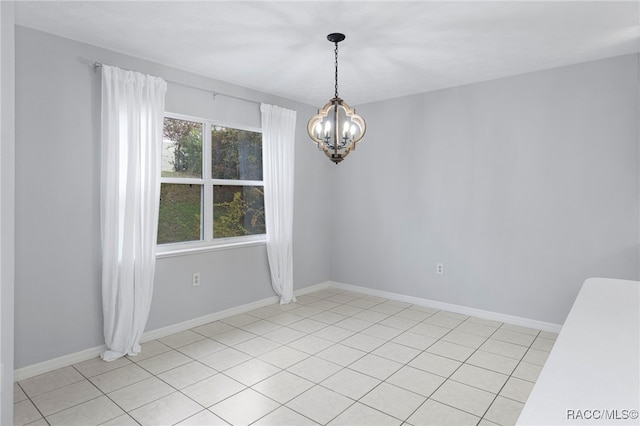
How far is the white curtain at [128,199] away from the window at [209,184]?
0.33 metres

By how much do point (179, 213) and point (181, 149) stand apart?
2.10 ft

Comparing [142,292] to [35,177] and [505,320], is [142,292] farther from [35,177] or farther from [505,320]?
[505,320]

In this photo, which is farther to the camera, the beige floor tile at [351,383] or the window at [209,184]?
the window at [209,184]

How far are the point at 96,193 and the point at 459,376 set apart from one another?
10.3ft

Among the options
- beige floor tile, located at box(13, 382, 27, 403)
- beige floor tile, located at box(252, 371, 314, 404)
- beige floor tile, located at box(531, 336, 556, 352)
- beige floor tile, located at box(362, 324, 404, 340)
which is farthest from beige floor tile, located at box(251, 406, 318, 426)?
beige floor tile, located at box(531, 336, 556, 352)

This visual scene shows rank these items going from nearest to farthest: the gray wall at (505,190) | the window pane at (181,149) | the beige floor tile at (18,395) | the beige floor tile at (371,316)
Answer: the beige floor tile at (18,395) < the gray wall at (505,190) < the window pane at (181,149) < the beige floor tile at (371,316)

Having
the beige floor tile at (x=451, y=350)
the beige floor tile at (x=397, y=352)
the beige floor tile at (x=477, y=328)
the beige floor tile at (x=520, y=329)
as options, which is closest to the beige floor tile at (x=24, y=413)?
the beige floor tile at (x=397, y=352)

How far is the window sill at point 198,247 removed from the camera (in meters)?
3.54

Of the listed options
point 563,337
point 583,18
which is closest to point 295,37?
point 583,18

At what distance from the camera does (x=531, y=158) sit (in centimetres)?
367

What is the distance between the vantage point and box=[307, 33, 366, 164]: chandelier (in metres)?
2.83

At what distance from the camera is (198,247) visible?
3.81 m

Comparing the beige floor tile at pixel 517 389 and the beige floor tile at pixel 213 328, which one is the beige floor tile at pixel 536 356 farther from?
the beige floor tile at pixel 213 328

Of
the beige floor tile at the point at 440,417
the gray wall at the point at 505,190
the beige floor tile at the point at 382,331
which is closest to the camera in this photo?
the beige floor tile at the point at 440,417
